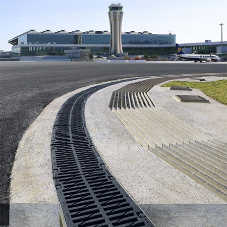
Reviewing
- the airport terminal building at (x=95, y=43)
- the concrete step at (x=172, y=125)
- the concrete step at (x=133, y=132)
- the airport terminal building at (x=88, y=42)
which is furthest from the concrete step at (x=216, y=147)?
the airport terminal building at (x=88, y=42)

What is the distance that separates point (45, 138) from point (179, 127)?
432 centimetres

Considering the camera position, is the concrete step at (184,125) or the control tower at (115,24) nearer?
the concrete step at (184,125)

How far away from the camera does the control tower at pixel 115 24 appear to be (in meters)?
130

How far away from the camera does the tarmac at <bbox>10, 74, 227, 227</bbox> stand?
4480 mm

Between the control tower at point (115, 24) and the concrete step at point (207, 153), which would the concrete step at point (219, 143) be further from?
the control tower at point (115, 24)

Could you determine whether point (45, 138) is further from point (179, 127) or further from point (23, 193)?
point (179, 127)

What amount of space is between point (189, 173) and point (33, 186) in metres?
3.07

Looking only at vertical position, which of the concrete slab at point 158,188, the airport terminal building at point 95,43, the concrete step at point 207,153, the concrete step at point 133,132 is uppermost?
the airport terminal building at point 95,43

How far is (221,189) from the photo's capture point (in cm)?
527

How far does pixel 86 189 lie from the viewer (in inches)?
207

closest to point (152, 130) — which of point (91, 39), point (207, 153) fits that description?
point (207, 153)

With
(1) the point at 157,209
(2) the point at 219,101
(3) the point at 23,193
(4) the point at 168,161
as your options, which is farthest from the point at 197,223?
(2) the point at 219,101

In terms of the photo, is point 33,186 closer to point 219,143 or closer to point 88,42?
point 219,143

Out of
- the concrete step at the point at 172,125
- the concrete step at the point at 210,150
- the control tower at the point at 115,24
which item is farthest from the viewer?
the control tower at the point at 115,24
